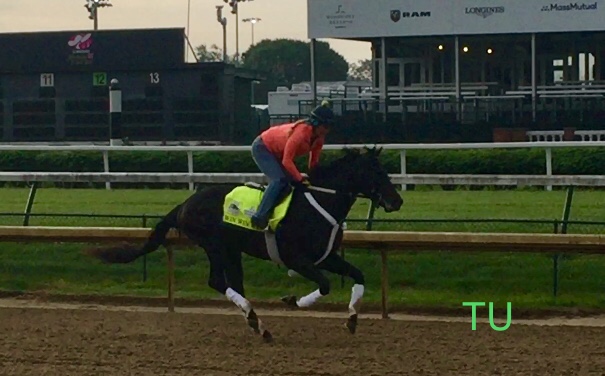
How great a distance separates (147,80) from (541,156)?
8.15m

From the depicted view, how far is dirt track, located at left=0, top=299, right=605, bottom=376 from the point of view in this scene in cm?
645

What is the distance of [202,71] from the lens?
65.3 feet

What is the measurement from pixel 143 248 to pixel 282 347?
1.57 m

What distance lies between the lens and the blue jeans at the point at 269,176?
24.8ft

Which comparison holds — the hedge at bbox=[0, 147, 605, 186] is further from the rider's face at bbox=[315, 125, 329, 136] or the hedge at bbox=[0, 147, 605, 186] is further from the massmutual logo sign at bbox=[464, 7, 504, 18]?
the massmutual logo sign at bbox=[464, 7, 504, 18]

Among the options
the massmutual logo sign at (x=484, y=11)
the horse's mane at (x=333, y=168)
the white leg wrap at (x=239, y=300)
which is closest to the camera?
the white leg wrap at (x=239, y=300)

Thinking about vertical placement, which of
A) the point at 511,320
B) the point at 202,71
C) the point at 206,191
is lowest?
the point at 511,320

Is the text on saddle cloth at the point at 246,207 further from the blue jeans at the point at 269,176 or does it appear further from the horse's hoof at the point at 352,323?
the horse's hoof at the point at 352,323

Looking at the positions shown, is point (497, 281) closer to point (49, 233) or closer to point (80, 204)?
point (49, 233)

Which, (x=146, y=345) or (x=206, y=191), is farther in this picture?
(x=206, y=191)

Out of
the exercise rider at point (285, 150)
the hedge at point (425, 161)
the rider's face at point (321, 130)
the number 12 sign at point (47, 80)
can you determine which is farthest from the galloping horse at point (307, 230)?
the number 12 sign at point (47, 80)

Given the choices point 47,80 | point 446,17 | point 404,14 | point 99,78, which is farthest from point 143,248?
point 404,14

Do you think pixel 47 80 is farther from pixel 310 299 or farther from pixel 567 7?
pixel 310 299

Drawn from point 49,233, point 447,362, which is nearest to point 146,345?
point 447,362
